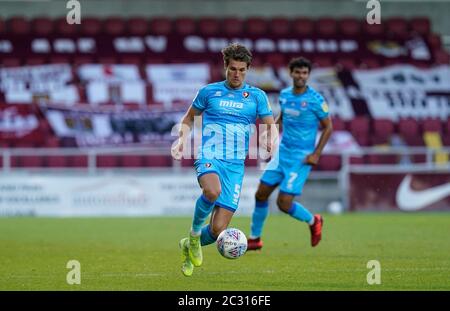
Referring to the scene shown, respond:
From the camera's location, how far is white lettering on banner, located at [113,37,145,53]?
2866cm

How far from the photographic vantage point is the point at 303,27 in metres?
29.7

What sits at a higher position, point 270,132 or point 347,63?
point 270,132

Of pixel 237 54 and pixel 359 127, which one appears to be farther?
pixel 359 127

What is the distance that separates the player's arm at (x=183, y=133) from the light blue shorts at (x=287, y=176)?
3015 millimetres

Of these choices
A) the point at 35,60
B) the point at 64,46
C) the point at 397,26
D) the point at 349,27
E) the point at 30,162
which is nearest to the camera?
the point at 30,162

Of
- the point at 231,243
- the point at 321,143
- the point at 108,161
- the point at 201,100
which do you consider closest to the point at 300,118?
the point at 321,143

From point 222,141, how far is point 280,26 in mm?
20106

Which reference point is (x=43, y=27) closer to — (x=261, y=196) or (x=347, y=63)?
(x=347, y=63)

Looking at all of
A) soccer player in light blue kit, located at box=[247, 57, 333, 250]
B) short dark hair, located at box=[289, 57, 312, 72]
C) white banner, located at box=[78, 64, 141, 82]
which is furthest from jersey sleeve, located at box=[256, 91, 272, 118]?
white banner, located at box=[78, 64, 141, 82]

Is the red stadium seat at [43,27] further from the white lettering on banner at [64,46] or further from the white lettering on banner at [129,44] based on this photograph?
the white lettering on banner at [129,44]

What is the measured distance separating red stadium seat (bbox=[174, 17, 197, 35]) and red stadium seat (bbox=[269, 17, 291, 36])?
7.80ft

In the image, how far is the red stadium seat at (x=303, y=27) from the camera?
1170 inches

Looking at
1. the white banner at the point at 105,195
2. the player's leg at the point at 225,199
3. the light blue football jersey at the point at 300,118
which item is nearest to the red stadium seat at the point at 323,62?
the white banner at the point at 105,195

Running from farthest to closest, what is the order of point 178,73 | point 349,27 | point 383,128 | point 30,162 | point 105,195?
point 349,27 < point 178,73 < point 383,128 < point 30,162 < point 105,195
